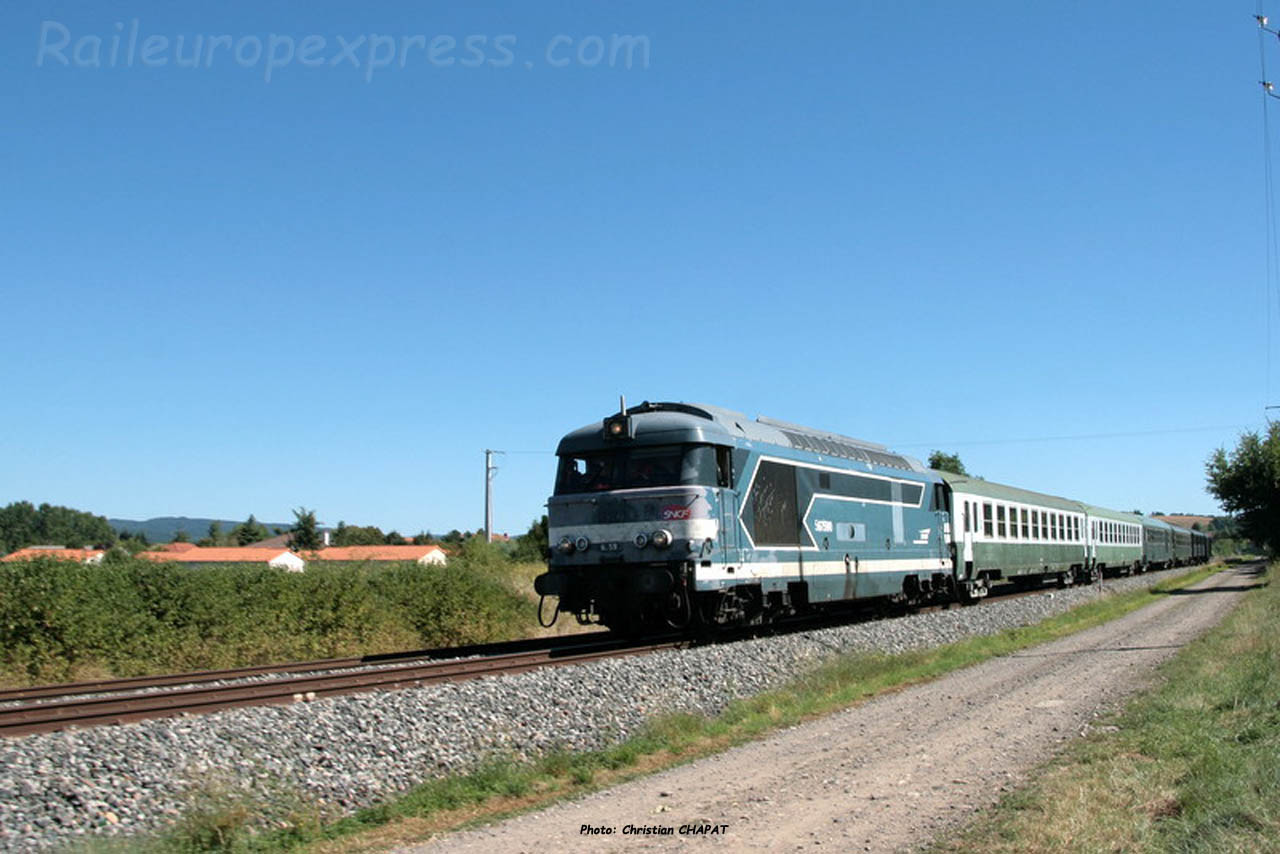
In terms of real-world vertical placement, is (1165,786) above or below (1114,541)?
below

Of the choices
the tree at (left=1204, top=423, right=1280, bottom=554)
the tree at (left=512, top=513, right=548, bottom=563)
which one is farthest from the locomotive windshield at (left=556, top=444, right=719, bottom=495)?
the tree at (left=1204, top=423, right=1280, bottom=554)

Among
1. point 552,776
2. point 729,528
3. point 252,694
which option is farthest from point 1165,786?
point 729,528

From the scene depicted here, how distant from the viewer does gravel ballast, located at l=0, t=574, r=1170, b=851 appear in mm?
7600

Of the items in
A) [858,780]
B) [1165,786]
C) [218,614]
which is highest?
[218,614]

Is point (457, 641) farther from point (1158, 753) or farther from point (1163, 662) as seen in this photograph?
point (1158, 753)

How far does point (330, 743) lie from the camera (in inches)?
370

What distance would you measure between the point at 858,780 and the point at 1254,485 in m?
55.2

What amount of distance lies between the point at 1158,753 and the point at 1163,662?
8.02 m

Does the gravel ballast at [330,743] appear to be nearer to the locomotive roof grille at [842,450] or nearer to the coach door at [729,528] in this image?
the coach door at [729,528]

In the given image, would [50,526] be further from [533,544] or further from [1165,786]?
[1165,786]

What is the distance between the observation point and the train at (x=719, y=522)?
653 inches

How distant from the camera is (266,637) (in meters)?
19.7

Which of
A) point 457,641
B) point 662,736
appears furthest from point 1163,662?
point 457,641

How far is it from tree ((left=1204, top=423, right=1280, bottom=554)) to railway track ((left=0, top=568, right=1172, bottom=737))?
148 ft
